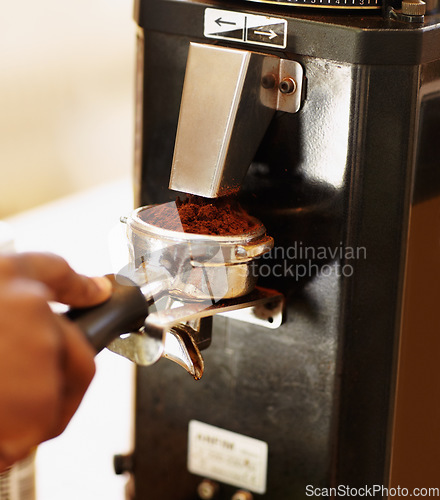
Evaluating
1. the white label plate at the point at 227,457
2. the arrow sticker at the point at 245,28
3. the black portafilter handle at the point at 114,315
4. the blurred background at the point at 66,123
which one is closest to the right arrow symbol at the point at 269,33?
the arrow sticker at the point at 245,28

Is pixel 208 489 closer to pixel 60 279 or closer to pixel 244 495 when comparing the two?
pixel 244 495

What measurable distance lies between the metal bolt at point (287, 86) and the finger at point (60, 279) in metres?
0.23

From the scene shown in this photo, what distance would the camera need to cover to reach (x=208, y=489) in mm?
834

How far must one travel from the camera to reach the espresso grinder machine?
0.64 metres

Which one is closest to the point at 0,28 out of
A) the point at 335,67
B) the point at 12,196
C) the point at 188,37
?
the point at 12,196

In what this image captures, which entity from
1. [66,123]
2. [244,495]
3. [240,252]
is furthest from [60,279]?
[66,123]

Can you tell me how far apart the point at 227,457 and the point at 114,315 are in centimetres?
32

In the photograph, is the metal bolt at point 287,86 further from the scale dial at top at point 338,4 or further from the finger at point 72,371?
the finger at point 72,371

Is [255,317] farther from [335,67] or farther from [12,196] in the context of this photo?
[12,196]

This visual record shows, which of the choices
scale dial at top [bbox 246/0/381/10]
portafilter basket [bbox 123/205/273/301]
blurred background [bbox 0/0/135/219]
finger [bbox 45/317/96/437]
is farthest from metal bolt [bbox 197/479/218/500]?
blurred background [bbox 0/0/135/219]

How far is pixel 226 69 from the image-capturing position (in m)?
0.64

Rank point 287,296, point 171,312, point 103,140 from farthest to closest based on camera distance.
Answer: point 103,140 < point 287,296 < point 171,312

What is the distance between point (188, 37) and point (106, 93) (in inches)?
71.3

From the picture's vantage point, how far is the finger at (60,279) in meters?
0.50
